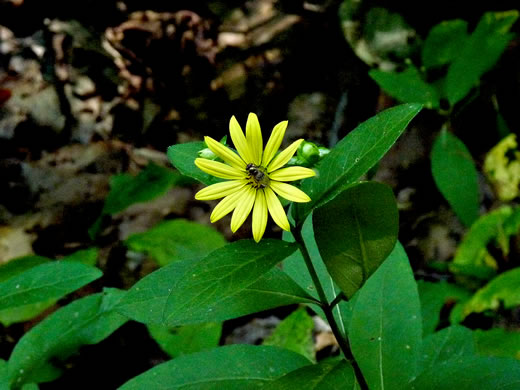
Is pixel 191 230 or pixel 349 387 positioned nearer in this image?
pixel 349 387

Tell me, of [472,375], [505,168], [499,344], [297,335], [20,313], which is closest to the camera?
[472,375]

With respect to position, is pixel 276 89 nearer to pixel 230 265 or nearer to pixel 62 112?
pixel 62 112

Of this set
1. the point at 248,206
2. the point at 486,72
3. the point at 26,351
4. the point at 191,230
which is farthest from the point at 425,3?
the point at 26,351

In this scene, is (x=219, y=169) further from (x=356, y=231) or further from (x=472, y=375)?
(x=472, y=375)

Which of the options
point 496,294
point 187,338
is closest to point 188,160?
point 187,338

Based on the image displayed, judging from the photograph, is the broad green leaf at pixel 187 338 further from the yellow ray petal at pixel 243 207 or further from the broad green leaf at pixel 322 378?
the yellow ray petal at pixel 243 207

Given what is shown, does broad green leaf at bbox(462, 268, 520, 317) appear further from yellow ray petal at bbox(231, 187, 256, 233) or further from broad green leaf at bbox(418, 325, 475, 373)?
yellow ray petal at bbox(231, 187, 256, 233)
